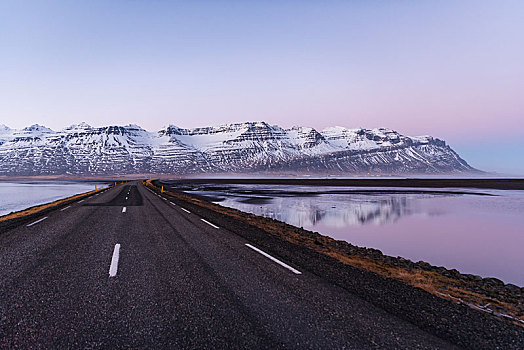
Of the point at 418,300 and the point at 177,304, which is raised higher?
the point at 177,304

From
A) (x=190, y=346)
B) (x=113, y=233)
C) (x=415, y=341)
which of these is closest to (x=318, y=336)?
(x=415, y=341)

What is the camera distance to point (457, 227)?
19781mm

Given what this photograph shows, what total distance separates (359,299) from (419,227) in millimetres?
16416

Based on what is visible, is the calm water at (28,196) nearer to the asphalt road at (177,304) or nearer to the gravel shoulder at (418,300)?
the asphalt road at (177,304)

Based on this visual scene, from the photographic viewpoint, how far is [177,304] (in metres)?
5.13

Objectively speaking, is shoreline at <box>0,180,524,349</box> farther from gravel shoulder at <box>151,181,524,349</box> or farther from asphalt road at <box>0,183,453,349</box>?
asphalt road at <box>0,183,453,349</box>

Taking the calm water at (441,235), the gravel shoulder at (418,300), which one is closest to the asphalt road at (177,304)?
the gravel shoulder at (418,300)

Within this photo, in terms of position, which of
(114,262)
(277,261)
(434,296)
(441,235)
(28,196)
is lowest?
(441,235)

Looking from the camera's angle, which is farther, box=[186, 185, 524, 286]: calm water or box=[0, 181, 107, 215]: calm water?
box=[0, 181, 107, 215]: calm water

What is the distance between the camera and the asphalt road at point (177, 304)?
4.07 meters

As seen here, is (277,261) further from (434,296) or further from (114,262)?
(114,262)

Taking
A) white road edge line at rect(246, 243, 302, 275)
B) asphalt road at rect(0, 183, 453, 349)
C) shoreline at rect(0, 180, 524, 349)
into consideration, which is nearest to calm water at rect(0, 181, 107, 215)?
asphalt road at rect(0, 183, 453, 349)

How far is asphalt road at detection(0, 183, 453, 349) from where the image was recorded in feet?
13.3

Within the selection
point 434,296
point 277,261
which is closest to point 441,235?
point 434,296
